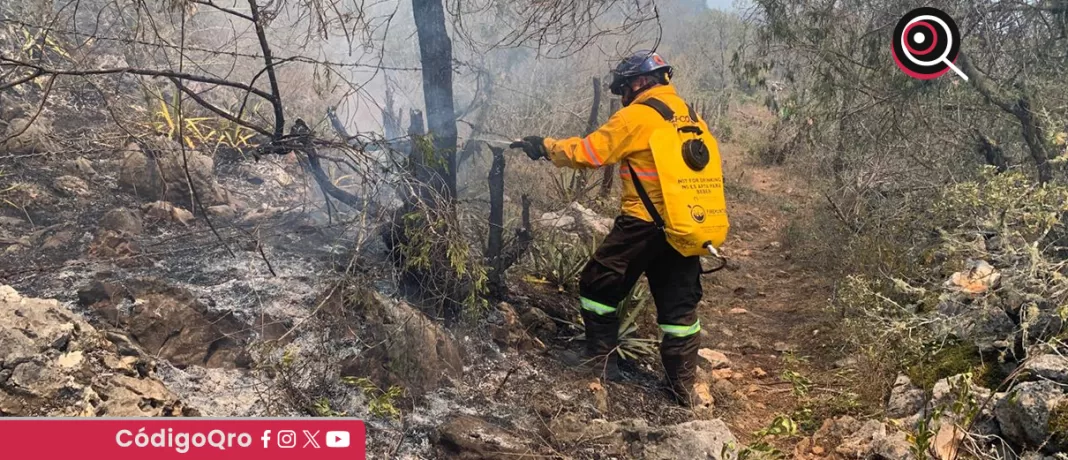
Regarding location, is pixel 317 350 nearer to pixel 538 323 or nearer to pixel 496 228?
pixel 496 228

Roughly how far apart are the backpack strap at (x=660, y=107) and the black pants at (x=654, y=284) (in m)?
0.55

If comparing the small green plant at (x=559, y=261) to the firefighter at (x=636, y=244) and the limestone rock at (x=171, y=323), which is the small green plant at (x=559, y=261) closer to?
the firefighter at (x=636, y=244)

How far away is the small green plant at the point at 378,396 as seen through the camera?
2703 millimetres

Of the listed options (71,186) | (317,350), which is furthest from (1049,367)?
(71,186)

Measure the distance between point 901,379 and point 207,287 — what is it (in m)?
3.37

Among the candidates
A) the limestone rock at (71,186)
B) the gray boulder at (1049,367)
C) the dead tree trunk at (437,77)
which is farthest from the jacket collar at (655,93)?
the limestone rock at (71,186)

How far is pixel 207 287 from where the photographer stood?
316 cm

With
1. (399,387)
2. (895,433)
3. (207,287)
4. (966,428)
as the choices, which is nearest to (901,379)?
(895,433)

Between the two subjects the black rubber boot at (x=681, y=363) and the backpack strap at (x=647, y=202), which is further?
the black rubber boot at (x=681, y=363)

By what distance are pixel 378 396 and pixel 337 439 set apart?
715mm

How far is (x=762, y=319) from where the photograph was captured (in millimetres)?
4797

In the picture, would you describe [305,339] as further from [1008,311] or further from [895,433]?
[1008,311]

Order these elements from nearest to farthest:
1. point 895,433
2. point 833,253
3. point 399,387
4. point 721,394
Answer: point 895,433
point 399,387
point 721,394
point 833,253

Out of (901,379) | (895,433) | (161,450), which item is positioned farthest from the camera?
(901,379)
